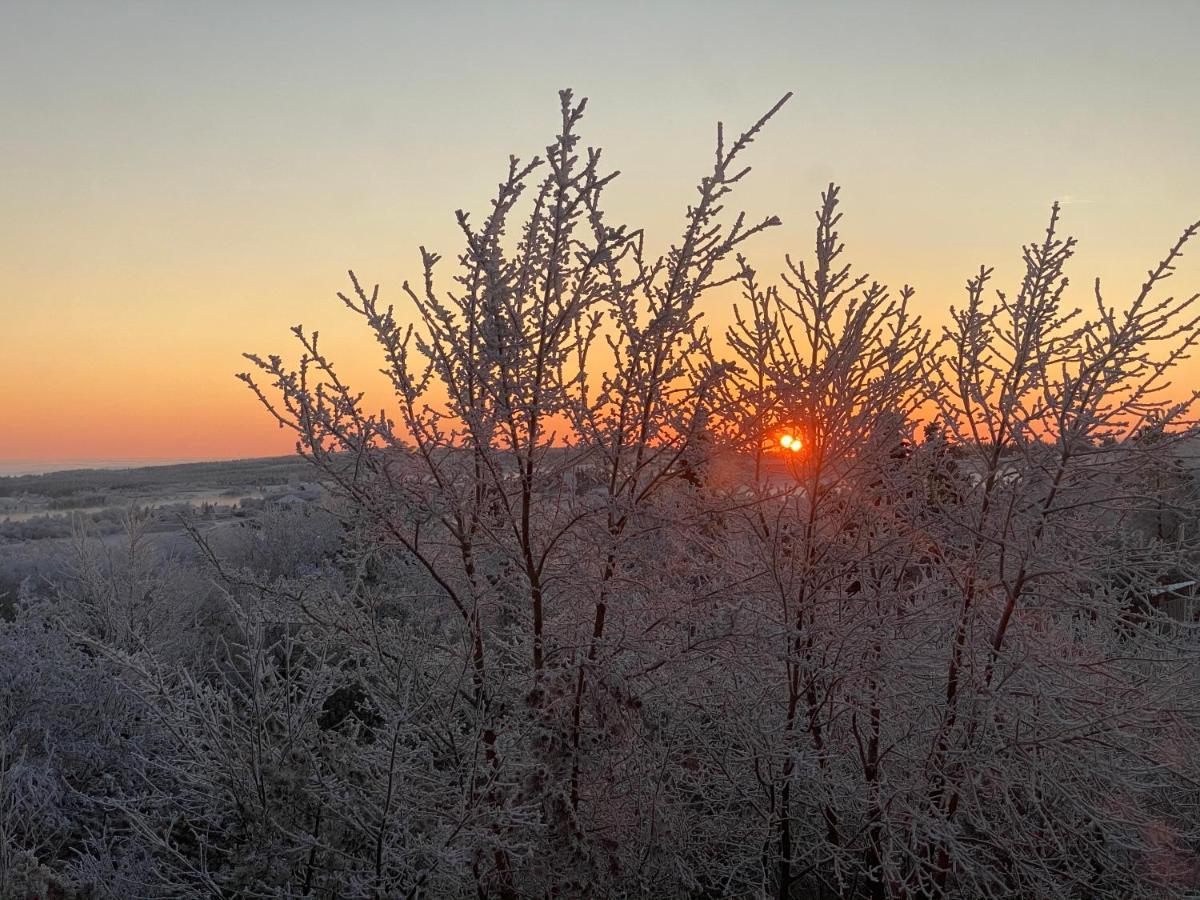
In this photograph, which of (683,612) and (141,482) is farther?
(141,482)

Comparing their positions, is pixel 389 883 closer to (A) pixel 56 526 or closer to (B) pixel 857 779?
(B) pixel 857 779

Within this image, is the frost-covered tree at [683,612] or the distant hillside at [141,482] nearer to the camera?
the frost-covered tree at [683,612]

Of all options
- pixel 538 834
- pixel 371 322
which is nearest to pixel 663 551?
pixel 538 834

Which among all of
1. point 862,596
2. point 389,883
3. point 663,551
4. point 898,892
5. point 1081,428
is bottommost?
point 898,892

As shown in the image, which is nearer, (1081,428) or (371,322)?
(371,322)

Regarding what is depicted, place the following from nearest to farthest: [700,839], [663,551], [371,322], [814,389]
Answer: [371,322] < [663,551] < [814,389] < [700,839]

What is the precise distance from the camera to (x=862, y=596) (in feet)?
14.2

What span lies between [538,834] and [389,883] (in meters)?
0.70

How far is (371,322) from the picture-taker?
380 cm

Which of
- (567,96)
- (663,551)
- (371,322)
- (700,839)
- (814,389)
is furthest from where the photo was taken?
(700,839)

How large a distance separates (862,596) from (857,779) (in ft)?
3.52

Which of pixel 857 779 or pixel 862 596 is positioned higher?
pixel 862 596

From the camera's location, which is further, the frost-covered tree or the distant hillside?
the distant hillside

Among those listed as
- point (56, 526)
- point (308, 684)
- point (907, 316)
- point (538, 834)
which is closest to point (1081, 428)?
point (907, 316)
